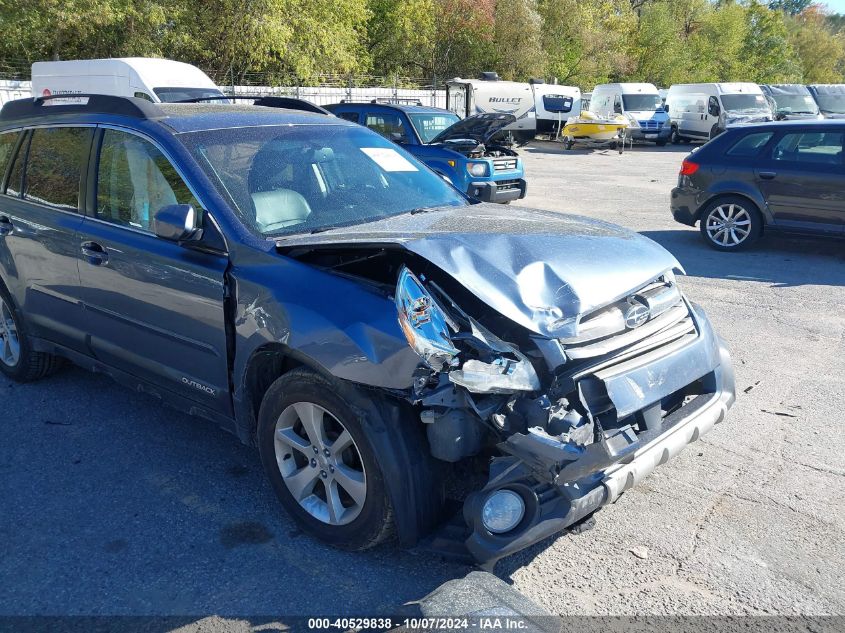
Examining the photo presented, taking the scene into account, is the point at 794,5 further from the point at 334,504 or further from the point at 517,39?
the point at 334,504

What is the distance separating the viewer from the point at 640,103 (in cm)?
2994

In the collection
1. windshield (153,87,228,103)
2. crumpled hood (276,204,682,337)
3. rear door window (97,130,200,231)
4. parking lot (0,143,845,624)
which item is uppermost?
windshield (153,87,228,103)

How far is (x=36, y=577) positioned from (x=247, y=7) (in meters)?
25.9

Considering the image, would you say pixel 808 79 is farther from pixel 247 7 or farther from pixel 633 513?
pixel 633 513

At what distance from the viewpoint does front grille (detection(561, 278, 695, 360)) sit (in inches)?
113

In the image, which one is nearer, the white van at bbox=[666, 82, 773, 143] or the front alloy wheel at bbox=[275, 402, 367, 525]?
the front alloy wheel at bbox=[275, 402, 367, 525]

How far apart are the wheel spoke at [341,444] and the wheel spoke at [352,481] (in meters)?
0.07

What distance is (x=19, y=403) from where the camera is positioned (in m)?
4.83

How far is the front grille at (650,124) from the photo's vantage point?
95.7 ft

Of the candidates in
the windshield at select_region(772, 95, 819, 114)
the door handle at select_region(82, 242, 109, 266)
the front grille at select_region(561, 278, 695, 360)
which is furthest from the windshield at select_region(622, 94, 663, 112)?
the door handle at select_region(82, 242, 109, 266)

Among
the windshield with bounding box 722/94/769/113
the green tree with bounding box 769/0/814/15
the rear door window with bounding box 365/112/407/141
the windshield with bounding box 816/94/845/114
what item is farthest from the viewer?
the green tree with bounding box 769/0/814/15

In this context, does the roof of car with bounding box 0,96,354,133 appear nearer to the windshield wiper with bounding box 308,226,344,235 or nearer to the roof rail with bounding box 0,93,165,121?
the roof rail with bounding box 0,93,165,121

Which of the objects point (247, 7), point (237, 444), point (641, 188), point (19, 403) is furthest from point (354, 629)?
point (247, 7)

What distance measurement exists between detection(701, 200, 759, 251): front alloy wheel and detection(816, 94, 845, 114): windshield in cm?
1999
